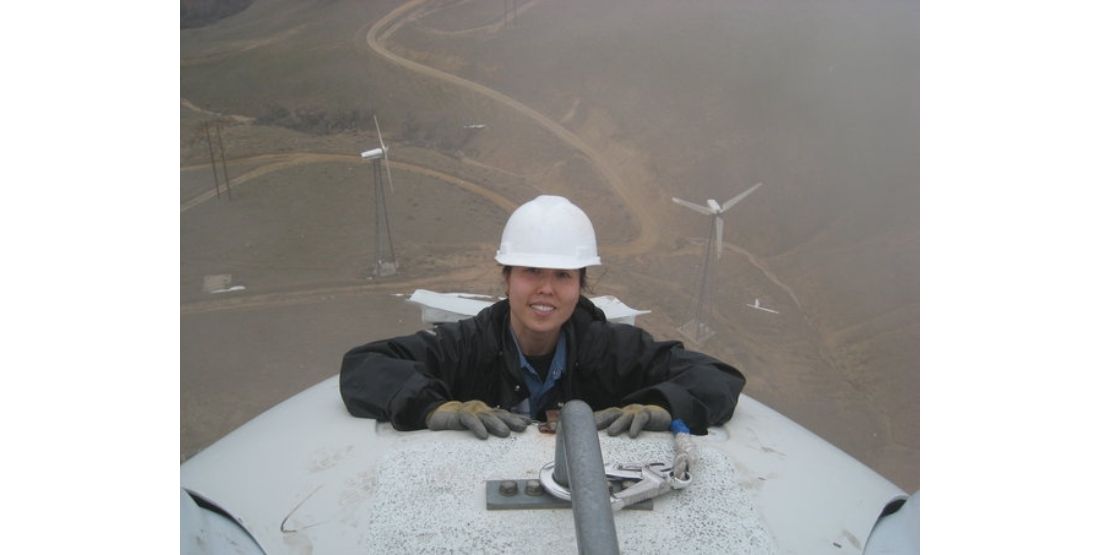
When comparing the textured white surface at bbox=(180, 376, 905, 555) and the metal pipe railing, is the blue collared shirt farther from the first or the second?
the metal pipe railing

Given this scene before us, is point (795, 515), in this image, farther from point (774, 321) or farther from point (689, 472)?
point (774, 321)

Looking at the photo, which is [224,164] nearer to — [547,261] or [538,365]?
[538,365]

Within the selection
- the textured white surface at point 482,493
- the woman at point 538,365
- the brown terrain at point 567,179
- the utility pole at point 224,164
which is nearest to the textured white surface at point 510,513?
the textured white surface at point 482,493

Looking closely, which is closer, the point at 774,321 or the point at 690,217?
the point at 774,321

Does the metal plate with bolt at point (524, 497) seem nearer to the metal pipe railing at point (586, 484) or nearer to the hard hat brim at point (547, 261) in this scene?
the metal pipe railing at point (586, 484)

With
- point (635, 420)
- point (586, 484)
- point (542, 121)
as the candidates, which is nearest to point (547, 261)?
point (635, 420)

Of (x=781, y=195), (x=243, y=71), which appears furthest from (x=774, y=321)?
(x=243, y=71)
